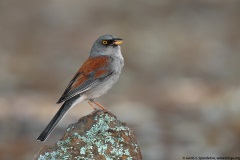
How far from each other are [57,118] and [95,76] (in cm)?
93

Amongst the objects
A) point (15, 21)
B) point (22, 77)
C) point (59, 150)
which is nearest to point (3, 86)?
point (22, 77)

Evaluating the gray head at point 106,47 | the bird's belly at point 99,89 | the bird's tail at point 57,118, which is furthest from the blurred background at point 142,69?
the bird's tail at point 57,118

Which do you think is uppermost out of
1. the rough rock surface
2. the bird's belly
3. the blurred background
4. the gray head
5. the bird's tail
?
the blurred background

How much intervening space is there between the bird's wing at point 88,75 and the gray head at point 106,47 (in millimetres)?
326

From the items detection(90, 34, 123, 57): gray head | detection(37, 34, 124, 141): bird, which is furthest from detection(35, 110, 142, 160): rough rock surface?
detection(90, 34, 123, 57): gray head

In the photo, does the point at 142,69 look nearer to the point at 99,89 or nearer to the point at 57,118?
the point at 99,89

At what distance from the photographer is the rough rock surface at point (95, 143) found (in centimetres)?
693

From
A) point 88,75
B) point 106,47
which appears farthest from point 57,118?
point 106,47

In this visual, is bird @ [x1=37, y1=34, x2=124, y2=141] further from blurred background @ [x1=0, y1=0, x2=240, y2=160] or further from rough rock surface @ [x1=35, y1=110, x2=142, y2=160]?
blurred background @ [x1=0, y1=0, x2=240, y2=160]

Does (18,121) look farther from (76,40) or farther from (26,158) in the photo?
(76,40)

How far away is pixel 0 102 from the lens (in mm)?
16969

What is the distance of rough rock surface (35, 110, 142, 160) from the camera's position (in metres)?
6.93

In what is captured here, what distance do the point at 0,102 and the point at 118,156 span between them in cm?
1045

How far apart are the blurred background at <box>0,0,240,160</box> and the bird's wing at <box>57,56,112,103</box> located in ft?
15.4
